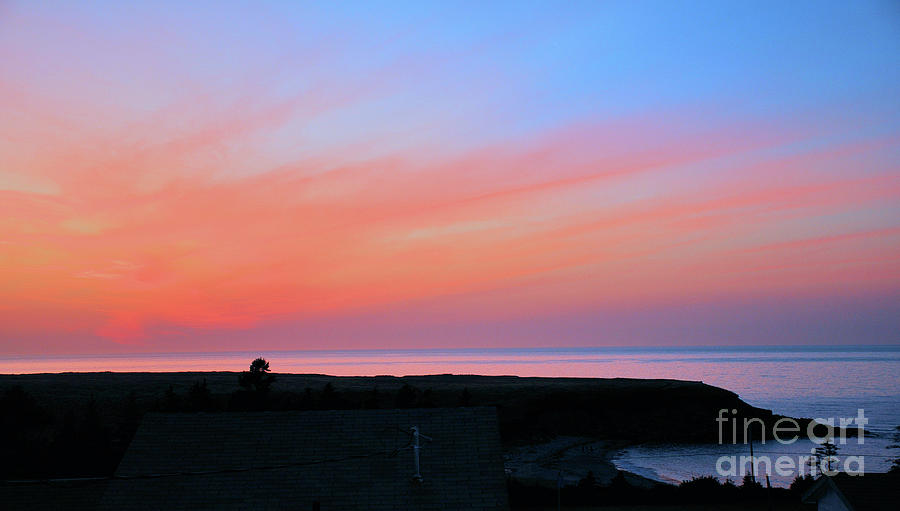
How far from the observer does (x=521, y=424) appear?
221ft

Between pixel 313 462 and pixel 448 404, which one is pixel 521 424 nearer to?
pixel 448 404

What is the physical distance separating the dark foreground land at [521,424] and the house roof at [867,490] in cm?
1327

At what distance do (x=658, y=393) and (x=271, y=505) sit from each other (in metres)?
→ 65.6

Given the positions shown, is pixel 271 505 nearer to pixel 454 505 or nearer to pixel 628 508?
pixel 454 505

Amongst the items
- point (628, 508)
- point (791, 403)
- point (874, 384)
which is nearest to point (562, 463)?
point (628, 508)

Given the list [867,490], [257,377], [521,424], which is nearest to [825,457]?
[521,424]

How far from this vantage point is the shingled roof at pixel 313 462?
18000mm

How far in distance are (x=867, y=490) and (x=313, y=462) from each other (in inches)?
596

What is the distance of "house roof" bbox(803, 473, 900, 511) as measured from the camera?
18.6 m

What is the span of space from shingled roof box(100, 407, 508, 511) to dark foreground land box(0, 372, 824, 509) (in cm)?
1317

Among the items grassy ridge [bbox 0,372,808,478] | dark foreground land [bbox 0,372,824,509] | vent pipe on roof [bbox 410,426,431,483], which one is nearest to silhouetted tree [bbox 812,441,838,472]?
dark foreground land [bbox 0,372,824,509]

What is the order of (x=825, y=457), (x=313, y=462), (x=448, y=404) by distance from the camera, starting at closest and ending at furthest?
(x=313, y=462), (x=825, y=457), (x=448, y=404)

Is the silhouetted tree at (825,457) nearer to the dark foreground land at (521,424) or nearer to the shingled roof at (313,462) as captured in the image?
the dark foreground land at (521,424)

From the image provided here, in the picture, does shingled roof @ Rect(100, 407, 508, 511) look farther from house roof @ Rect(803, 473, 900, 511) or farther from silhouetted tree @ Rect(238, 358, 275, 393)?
silhouetted tree @ Rect(238, 358, 275, 393)
